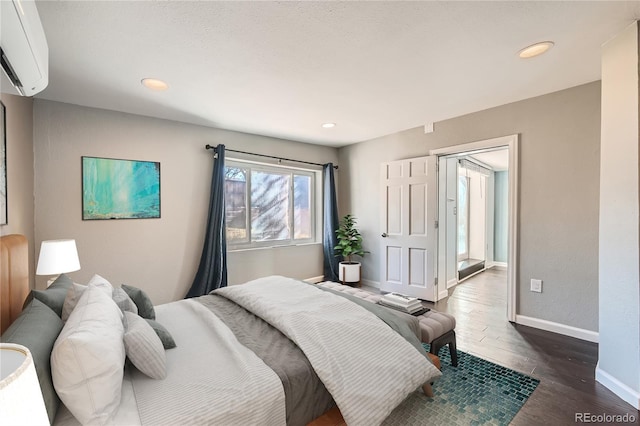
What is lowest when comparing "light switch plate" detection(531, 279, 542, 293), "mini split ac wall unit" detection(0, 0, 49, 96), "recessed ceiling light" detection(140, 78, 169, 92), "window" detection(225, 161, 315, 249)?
"light switch plate" detection(531, 279, 542, 293)

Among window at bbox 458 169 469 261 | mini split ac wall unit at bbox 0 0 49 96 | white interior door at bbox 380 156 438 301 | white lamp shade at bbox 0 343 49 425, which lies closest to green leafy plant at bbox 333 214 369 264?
white interior door at bbox 380 156 438 301

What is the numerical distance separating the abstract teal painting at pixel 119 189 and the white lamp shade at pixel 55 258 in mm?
877

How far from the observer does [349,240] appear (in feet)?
15.3

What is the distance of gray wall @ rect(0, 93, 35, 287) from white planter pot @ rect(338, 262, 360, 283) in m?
3.63

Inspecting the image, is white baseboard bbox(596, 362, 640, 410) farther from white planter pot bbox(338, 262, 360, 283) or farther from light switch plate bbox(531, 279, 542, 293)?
white planter pot bbox(338, 262, 360, 283)

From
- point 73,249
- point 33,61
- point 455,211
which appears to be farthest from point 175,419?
point 455,211

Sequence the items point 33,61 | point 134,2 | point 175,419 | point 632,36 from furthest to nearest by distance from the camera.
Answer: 1. point 632,36
2. point 134,2
3. point 33,61
4. point 175,419

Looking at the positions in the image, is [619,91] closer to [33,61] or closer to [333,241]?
[33,61]

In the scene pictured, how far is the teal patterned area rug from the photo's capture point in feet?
5.62

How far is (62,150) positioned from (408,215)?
407 centimetres

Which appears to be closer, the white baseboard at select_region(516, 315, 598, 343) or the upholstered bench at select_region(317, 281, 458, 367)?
the upholstered bench at select_region(317, 281, 458, 367)

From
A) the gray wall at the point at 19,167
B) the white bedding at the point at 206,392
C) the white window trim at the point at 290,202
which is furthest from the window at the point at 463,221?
the gray wall at the point at 19,167

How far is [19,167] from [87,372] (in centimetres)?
212

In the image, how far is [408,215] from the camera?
4.15 meters
